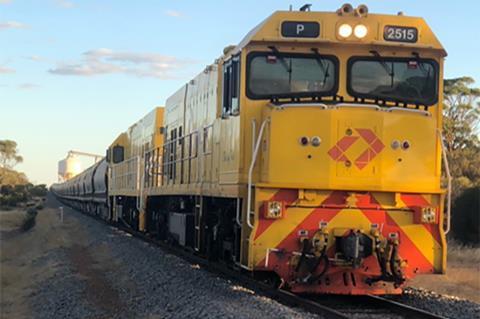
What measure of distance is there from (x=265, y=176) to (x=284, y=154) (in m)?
0.43

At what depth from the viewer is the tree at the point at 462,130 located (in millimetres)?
36031

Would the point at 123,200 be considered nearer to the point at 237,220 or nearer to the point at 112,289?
the point at 112,289

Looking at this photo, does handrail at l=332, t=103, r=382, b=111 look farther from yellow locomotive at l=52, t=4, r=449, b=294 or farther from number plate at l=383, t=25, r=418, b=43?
number plate at l=383, t=25, r=418, b=43

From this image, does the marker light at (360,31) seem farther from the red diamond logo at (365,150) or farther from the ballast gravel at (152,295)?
the ballast gravel at (152,295)

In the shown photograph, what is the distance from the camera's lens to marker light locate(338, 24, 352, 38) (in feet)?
31.1

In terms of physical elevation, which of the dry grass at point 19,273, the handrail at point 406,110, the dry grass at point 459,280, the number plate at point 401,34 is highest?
the number plate at point 401,34

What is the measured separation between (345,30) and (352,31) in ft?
0.32

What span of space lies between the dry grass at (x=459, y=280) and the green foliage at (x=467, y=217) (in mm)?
6215

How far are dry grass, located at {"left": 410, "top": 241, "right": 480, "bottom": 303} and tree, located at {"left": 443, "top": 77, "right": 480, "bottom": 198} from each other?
14304mm

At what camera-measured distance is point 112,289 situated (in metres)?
11.8

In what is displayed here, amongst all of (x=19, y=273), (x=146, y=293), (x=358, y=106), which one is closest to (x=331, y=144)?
(x=358, y=106)

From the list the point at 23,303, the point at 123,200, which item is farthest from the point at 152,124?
the point at 23,303

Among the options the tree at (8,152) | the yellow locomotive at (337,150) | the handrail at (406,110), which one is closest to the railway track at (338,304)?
the yellow locomotive at (337,150)

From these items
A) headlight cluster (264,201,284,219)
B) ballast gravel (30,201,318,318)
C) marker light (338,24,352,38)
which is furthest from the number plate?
ballast gravel (30,201,318,318)
